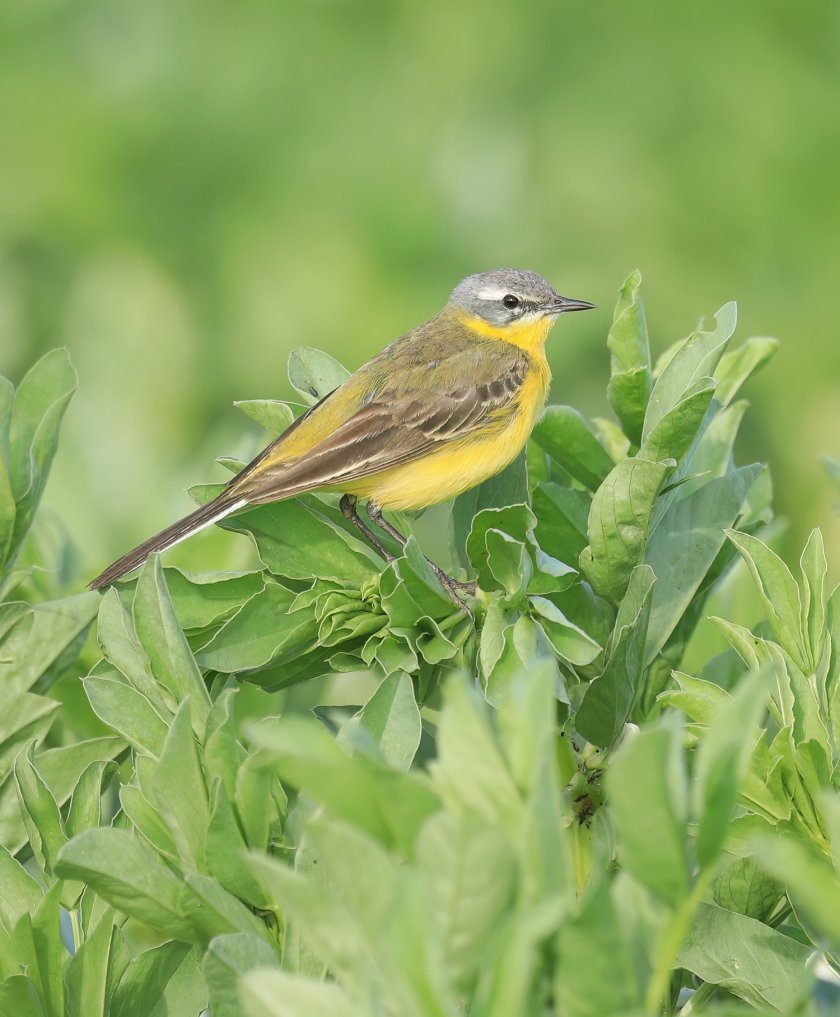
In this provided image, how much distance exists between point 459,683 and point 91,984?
880 mm

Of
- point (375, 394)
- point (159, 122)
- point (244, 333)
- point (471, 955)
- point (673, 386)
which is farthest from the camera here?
point (159, 122)

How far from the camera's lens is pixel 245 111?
9914 mm

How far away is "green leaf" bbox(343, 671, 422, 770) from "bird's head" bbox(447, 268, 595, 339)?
3.86m

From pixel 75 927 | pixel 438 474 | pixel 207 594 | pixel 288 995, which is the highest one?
pixel 288 995

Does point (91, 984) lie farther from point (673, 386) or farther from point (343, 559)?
point (673, 386)

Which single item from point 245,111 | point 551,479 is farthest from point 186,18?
point 551,479

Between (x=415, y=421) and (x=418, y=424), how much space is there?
0.6 inches

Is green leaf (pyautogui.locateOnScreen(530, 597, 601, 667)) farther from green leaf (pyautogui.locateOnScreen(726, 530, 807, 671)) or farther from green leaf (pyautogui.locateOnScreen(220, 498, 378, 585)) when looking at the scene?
green leaf (pyautogui.locateOnScreen(220, 498, 378, 585))

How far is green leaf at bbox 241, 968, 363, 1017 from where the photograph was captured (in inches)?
50.5

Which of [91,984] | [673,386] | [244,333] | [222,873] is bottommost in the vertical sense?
[244,333]

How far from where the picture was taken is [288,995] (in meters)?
1.29

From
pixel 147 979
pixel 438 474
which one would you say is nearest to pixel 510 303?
pixel 438 474

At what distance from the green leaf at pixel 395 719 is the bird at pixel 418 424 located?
132cm

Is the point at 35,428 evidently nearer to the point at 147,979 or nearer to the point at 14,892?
the point at 14,892
